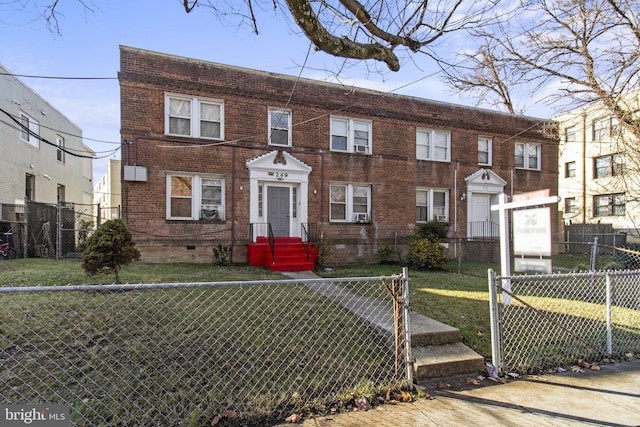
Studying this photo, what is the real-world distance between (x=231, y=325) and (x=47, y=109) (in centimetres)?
2007

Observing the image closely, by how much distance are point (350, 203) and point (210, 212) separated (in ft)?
17.1

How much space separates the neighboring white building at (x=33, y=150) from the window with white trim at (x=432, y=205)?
41.5 feet

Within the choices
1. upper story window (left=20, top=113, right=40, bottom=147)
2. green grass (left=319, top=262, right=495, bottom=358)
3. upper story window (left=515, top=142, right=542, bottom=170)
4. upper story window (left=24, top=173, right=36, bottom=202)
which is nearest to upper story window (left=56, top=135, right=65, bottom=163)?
upper story window (left=20, top=113, right=40, bottom=147)

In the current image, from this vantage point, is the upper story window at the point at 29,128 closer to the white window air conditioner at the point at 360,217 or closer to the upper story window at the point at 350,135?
the upper story window at the point at 350,135

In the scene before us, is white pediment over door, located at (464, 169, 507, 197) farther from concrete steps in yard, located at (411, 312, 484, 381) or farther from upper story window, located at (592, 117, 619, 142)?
concrete steps in yard, located at (411, 312, 484, 381)

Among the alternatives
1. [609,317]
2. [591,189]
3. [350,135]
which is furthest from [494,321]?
[591,189]

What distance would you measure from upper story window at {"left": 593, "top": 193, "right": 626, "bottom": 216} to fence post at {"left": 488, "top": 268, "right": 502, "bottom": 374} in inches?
1036

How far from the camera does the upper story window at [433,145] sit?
47.3ft

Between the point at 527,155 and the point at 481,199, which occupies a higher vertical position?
the point at 527,155

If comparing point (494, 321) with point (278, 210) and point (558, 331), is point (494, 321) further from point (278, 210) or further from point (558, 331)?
point (278, 210)

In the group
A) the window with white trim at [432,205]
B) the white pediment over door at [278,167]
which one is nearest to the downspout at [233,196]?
the white pediment over door at [278,167]

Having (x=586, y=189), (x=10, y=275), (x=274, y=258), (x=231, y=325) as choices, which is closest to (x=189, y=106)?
(x=274, y=258)

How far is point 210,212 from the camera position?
1137cm

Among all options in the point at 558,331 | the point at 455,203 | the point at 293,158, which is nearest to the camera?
the point at 558,331
